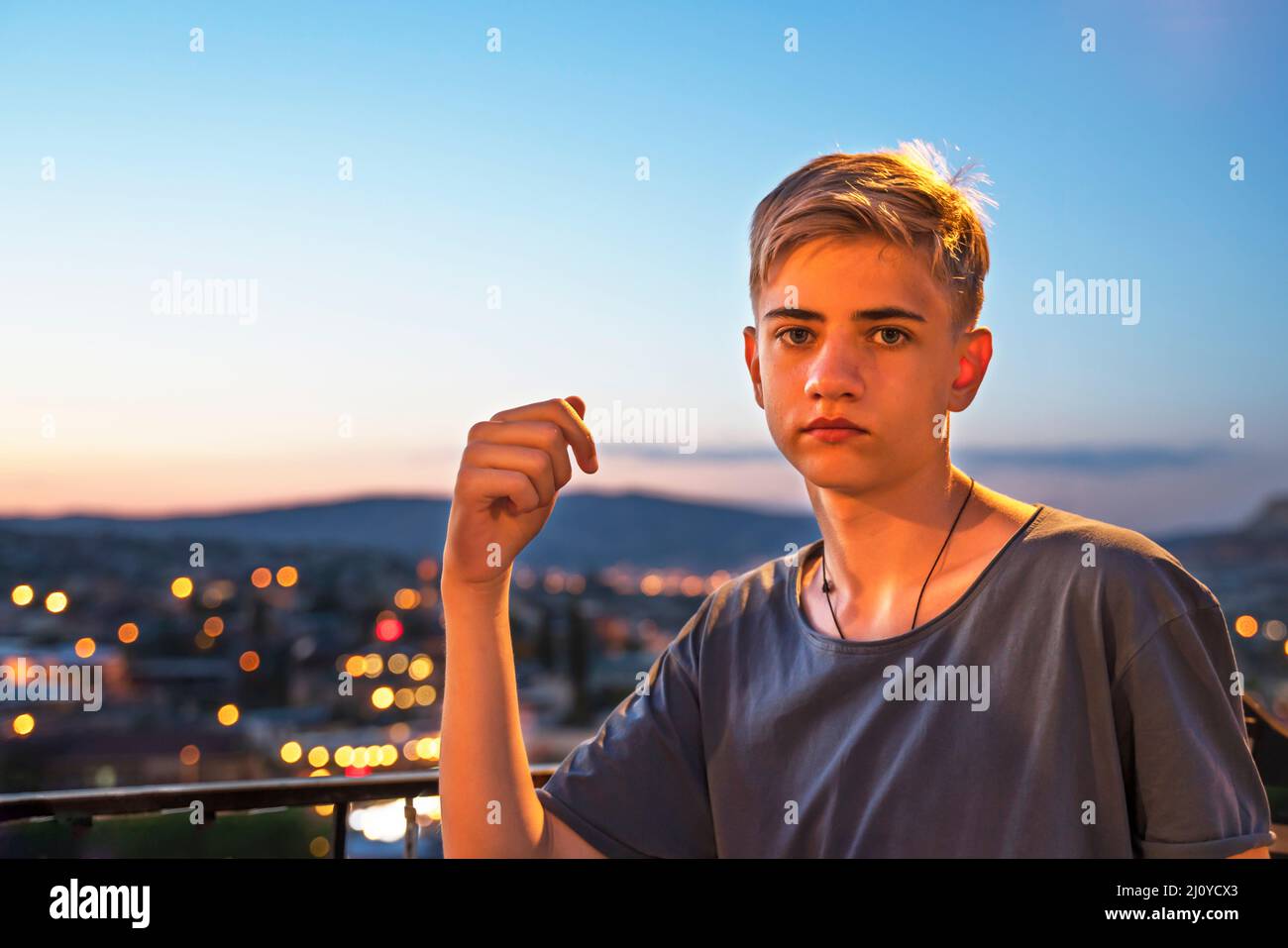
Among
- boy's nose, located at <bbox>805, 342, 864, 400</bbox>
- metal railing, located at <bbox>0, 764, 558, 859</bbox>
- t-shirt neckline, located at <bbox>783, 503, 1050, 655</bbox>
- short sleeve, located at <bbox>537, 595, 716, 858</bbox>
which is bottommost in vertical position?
metal railing, located at <bbox>0, 764, 558, 859</bbox>

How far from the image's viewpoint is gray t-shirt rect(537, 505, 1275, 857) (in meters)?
1.03

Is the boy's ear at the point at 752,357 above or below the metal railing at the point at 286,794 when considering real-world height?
above

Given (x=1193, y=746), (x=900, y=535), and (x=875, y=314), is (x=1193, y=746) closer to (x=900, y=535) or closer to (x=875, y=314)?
(x=900, y=535)

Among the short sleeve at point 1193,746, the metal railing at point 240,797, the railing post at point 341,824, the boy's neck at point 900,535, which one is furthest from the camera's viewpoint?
the railing post at point 341,824

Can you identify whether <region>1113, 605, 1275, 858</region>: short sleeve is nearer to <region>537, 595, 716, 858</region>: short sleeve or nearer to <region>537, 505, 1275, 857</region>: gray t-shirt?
<region>537, 505, 1275, 857</region>: gray t-shirt

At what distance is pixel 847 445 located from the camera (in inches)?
47.6

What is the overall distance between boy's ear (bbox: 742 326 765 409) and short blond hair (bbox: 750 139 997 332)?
9 cm

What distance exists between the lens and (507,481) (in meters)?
1.13

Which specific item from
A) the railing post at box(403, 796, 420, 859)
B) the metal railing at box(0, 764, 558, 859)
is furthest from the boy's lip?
the railing post at box(403, 796, 420, 859)

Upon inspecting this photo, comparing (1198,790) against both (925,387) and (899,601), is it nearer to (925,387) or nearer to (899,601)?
(899,601)

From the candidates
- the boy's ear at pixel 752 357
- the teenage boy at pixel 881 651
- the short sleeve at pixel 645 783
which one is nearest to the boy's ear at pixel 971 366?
the teenage boy at pixel 881 651

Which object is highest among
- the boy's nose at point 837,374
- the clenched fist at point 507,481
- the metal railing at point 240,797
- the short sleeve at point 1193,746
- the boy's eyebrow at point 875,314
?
the boy's eyebrow at point 875,314

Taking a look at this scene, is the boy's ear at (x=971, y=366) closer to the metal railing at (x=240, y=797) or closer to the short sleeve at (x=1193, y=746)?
the short sleeve at (x=1193, y=746)

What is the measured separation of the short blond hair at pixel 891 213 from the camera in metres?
1.20
